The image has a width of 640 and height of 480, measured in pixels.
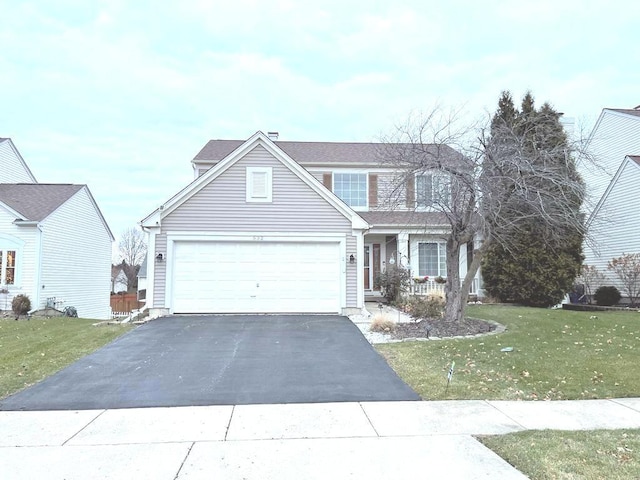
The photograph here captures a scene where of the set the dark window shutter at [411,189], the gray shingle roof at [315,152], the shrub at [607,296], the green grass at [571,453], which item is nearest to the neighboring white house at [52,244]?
the gray shingle roof at [315,152]

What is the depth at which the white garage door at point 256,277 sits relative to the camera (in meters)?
13.7

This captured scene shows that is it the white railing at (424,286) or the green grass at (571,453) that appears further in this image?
the white railing at (424,286)

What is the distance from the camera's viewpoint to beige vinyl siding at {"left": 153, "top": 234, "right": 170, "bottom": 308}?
13398 millimetres

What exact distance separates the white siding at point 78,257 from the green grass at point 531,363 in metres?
14.9

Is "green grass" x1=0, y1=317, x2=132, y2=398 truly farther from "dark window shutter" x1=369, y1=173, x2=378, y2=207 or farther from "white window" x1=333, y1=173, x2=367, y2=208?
"dark window shutter" x1=369, y1=173, x2=378, y2=207

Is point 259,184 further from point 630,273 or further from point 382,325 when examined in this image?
point 630,273

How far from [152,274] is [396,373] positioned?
8.88m

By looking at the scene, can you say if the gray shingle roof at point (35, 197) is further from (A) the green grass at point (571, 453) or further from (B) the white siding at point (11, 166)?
(A) the green grass at point (571, 453)

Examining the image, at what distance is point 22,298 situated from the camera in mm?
15805

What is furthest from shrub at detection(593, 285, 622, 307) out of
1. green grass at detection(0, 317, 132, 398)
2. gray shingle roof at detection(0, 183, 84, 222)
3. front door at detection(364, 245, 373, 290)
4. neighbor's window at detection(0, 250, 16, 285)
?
neighbor's window at detection(0, 250, 16, 285)

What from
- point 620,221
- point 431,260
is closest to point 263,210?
point 431,260

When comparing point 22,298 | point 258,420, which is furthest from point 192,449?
point 22,298

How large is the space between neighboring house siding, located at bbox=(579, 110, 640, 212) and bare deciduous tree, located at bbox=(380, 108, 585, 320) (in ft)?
35.1

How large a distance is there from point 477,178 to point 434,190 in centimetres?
108
